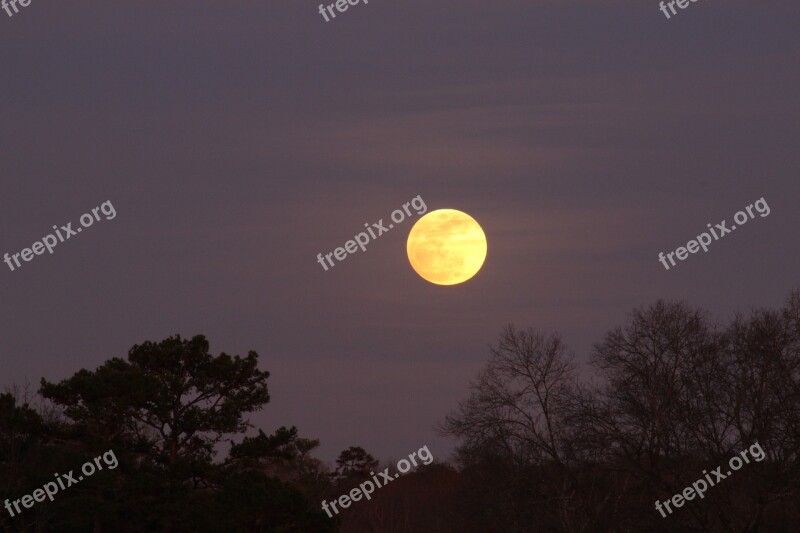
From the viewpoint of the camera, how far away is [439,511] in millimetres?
94688

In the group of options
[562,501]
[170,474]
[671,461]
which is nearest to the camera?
[170,474]

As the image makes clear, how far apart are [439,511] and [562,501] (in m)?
38.2

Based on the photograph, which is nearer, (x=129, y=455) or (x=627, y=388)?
(x=129, y=455)

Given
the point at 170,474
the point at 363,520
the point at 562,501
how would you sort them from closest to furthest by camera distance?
the point at 170,474
the point at 562,501
the point at 363,520

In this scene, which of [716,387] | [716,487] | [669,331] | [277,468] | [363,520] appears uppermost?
[277,468]

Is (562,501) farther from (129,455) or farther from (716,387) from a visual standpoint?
(129,455)

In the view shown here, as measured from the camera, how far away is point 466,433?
196 feet

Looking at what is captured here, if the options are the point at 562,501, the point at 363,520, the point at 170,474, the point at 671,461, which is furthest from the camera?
the point at 363,520

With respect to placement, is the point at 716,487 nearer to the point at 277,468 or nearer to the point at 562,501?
the point at 562,501

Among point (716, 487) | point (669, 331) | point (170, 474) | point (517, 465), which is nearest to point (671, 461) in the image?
point (716, 487)

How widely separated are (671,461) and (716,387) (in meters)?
3.63

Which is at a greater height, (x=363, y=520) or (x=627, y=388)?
(x=363, y=520)

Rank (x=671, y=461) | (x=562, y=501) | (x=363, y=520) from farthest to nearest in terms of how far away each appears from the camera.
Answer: (x=363, y=520) → (x=562, y=501) → (x=671, y=461)

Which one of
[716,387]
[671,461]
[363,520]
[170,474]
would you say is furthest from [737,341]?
[363,520]
